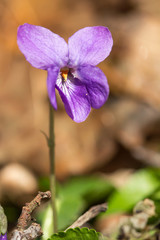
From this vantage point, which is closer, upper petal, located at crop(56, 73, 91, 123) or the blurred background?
upper petal, located at crop(56, 73, 91, 123)

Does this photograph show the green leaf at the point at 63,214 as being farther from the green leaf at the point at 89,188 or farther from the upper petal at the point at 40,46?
the upper petal at the point at 40,46

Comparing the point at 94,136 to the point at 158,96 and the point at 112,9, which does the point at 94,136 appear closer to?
the point at 158,96

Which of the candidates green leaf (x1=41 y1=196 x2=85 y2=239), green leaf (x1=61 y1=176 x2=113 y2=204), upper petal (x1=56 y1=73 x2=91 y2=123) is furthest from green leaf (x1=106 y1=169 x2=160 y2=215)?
upper petal (x1=56 y1=73 x2=91 y2=123)

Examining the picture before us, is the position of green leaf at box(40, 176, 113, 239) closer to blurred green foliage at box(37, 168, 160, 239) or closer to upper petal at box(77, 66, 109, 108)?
blurred green foliage at box(37, 168, 160, 239)

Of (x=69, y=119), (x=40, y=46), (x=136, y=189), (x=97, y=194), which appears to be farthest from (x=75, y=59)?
(x=69, y=119)

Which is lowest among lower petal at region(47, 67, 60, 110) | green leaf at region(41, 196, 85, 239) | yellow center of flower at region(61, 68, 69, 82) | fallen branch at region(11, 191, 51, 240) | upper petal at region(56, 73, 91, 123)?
green leaf at region(41, 196, 85, 239)

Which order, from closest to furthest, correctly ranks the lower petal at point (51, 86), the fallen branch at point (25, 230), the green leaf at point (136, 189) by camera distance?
the fallen branch at point (25, 230), the lower petal at point (51, 86), the green leaf at point (136, 189)

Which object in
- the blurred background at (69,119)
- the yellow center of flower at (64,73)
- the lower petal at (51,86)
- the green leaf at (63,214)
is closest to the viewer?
the lower petal at (51,86)

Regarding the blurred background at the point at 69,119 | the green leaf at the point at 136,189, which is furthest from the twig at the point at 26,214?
the blurred background at the point at 69,119
